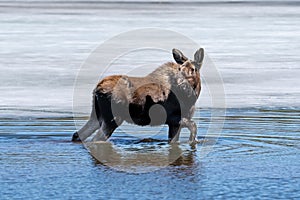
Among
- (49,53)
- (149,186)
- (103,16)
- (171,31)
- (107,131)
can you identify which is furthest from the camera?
(103,16)

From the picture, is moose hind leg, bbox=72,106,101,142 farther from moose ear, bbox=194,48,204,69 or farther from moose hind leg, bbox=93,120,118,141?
moose ear, bbox=194,48,204,69

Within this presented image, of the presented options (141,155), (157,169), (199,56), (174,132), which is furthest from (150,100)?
(157,169)

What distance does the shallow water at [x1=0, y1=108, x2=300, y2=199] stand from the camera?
607cm

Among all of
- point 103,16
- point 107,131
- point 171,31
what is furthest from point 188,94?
point 103,16

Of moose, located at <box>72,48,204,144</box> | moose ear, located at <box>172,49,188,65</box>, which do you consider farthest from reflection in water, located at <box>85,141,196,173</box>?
moose ear, located at <box>172,49,188,65</box>

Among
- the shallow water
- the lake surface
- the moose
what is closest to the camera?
the shallow water

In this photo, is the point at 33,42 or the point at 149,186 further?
the point at 33,42

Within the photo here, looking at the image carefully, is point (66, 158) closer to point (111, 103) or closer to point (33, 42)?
point (111, 103)

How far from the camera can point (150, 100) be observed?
7789mm

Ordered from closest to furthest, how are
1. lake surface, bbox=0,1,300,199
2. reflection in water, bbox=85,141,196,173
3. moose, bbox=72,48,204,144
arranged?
1. lake surface, bbox=0,1,300,199
2. reflection in water, bbox=85,141,196,173
3. moose, bbox=72,48,204,144

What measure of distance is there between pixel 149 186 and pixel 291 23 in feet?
57.6

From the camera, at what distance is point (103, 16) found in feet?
85.4

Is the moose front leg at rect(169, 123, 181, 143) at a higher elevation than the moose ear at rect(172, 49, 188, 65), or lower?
lower

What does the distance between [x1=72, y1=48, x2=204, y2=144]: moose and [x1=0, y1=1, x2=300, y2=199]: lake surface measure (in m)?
0.22
